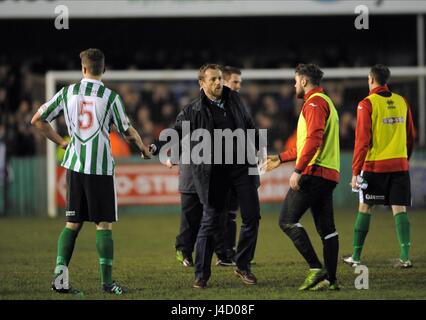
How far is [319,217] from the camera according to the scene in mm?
8727

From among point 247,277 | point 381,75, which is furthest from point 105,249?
point 381,75

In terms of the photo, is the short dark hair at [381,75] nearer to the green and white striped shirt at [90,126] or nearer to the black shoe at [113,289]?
the green and white striped shirt at [90,126]

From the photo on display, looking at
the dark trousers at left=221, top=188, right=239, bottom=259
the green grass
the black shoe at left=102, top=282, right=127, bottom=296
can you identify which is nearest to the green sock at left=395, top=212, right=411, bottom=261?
the green grass

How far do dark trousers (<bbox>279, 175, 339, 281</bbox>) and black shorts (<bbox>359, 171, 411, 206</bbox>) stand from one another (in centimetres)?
178

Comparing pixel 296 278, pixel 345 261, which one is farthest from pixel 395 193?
pixel 296 278

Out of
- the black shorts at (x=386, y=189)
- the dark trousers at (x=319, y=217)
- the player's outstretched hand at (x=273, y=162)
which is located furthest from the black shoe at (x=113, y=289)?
the black shorts at (x=386, y=189)

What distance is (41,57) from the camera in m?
24.5

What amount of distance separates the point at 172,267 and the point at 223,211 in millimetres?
1645

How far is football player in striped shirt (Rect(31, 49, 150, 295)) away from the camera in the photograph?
8.38 metres

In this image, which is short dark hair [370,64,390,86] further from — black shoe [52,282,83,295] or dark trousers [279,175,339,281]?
black shoe [52,282,83,295]

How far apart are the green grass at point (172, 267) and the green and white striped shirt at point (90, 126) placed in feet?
3.99

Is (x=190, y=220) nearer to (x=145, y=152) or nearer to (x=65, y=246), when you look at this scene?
(x=145, y=152)
